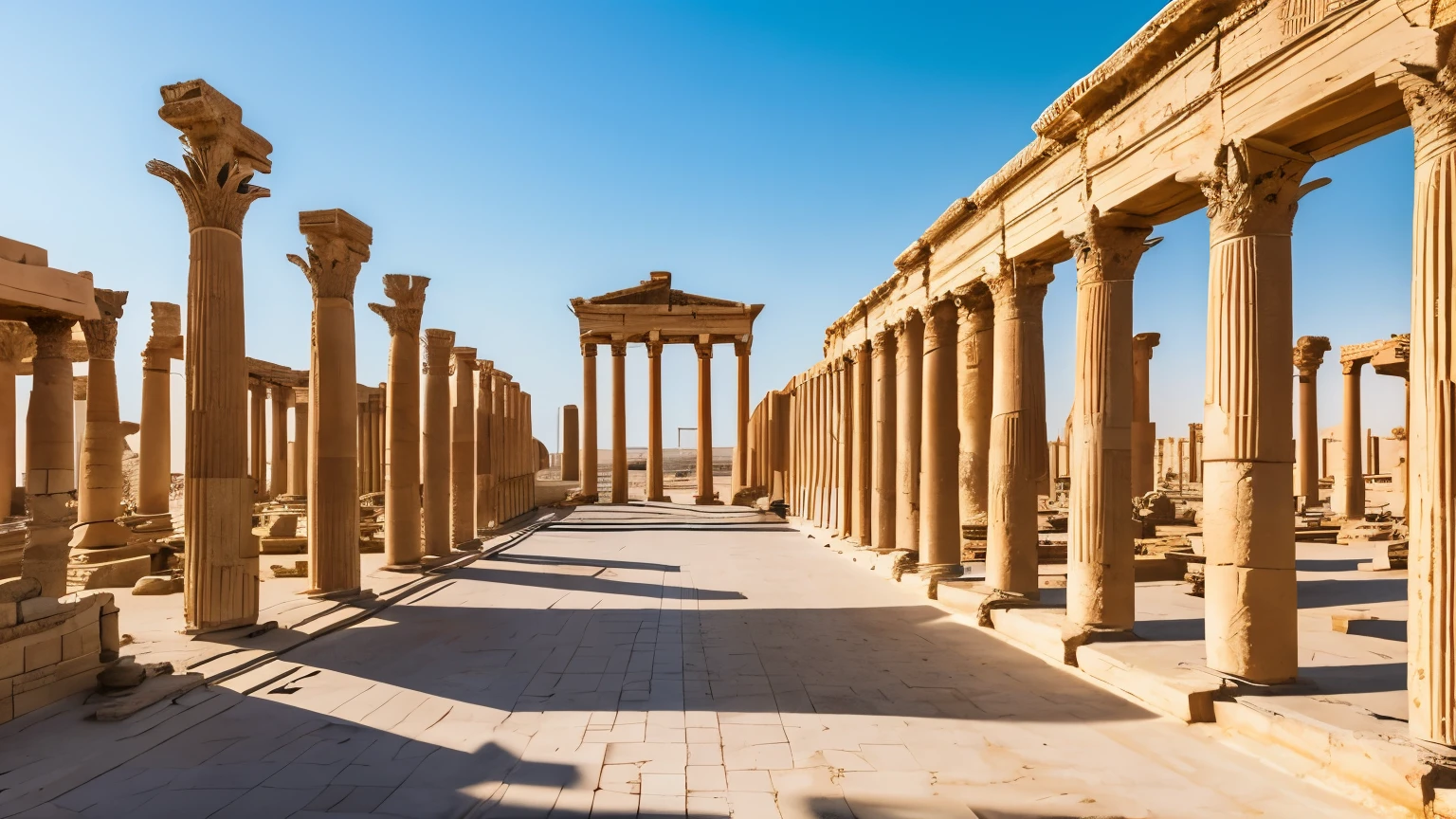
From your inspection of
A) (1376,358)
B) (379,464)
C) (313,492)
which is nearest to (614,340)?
(379,464)

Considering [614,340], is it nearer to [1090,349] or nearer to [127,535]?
[127,535]

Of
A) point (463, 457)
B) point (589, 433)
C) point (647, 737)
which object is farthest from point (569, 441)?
point (647, 737)

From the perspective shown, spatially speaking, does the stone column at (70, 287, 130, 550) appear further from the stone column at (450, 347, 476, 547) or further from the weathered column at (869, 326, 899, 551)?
the weathered column at (869, 326, 899, 551)

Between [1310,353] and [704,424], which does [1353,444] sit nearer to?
[1310,353]

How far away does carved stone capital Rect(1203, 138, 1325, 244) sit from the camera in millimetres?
7395

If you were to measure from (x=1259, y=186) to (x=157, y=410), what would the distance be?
2277 cm

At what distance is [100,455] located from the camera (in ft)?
56.1

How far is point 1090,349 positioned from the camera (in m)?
9.70

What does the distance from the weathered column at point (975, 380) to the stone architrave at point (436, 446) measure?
35.3 feet

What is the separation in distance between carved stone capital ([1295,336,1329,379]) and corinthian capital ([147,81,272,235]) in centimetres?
2918

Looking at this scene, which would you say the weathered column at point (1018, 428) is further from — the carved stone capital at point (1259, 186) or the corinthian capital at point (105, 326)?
the corinthian capital at point (105, 326)

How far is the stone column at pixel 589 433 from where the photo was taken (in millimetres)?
36531

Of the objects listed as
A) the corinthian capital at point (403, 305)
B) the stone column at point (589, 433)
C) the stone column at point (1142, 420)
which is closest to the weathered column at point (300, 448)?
the stone column at point (589, 433)

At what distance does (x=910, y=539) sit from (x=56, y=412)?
1427 cm
